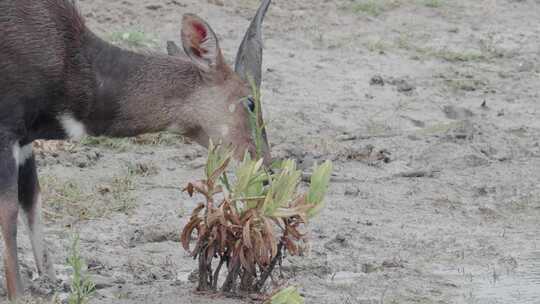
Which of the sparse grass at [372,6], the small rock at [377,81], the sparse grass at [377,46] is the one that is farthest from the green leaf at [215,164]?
the sparse grass at [372,6]

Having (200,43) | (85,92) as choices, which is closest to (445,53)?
(200,43)

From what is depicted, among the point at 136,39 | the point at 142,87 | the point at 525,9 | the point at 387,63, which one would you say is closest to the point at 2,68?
the point at 142,87

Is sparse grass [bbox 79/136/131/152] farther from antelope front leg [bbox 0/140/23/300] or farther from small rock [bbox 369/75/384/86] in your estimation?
small rock [bbox 369/75/384/86]

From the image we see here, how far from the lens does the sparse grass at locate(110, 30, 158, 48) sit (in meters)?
10.4

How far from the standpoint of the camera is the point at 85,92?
266 inches

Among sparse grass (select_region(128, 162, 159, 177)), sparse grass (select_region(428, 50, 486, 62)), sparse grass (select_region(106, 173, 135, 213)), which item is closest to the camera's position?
sparse grass (select_region(106, 173, 135, 213))

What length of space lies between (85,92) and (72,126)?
0.61ft

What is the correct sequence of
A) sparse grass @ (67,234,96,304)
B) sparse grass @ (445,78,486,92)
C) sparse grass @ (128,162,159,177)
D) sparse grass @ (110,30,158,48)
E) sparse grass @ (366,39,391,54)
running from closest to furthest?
1. sparse grass @ (67,234,96,304)
2. sparse grass @ (128,162,159,177)
3. sparse grass @ (110,30,158,48)
4. sparse grass @ (445,78,486,92)
5. sparse grass @ (366,39,391,54)

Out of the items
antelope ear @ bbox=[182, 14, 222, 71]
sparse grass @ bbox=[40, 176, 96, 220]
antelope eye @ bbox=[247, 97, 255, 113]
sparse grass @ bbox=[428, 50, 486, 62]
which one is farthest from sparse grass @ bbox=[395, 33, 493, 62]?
antelope ear @ bbox=[182, 14, 222, 71]

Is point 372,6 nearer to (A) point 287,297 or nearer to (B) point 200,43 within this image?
(B) point 200,43

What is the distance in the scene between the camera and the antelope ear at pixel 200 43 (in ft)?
22.6

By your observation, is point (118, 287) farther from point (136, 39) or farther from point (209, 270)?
point (136, 39)

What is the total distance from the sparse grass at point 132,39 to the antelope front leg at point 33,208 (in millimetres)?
3421

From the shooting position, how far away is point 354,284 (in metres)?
7.14
